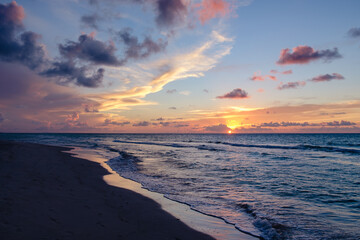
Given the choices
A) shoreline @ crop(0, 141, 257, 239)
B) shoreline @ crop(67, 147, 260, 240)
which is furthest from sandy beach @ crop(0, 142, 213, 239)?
shoreline @ crop(67, 147, 260, 240)

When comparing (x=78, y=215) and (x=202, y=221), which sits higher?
(x=78, y=215)

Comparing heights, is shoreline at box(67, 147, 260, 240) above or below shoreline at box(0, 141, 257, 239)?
below

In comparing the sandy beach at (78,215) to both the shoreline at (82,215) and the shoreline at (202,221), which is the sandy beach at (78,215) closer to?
the shoreline at (82,215)

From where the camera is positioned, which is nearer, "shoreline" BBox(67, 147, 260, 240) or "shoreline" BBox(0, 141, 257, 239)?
"shoreline" BBox(0, 141, 257, 239)

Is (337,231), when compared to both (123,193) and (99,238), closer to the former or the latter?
(99,238)

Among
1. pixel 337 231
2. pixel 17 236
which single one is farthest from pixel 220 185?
pixel 17 236

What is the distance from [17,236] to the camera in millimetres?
5102

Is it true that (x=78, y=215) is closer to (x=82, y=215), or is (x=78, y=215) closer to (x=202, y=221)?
(x=82, y=215)

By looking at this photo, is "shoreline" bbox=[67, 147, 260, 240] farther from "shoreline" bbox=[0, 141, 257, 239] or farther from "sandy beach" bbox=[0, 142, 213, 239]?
"sandy beach" bbox=[0, 142, 213, 239]

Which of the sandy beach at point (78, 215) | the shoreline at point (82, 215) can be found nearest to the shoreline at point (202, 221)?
the shoreline at point (82, 215)

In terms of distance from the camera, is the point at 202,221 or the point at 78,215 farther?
the point at 202,221

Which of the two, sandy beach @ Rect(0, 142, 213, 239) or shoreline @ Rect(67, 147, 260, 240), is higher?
sandy beach @ Rect(0, 142, 213, 239)

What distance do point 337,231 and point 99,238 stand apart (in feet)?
23.9

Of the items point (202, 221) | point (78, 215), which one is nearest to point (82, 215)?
point (78, 215)
